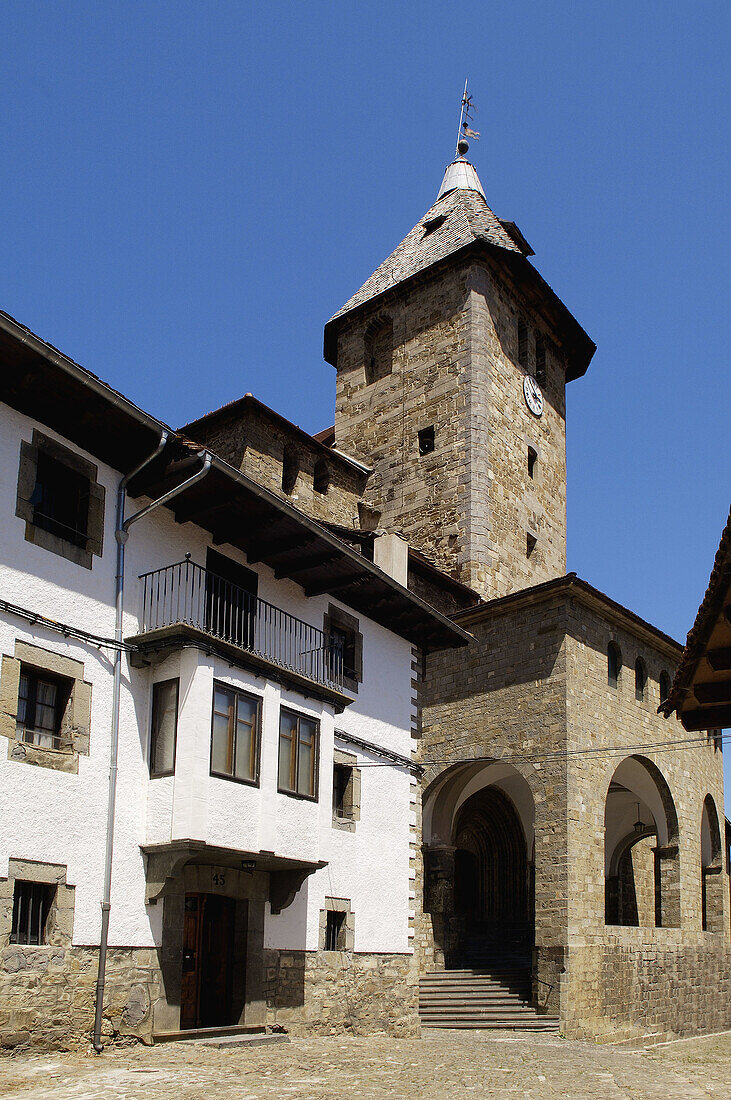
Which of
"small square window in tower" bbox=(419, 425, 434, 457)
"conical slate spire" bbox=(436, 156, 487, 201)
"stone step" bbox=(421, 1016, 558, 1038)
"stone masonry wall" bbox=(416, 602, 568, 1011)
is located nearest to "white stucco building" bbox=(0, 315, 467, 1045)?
"stone step" bbox=(421, 1016, 558, 1038)

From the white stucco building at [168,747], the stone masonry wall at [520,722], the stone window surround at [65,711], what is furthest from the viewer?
the stone masonry wall at [520,722]

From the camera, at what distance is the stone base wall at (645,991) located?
1962cm

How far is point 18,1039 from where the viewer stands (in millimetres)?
10383

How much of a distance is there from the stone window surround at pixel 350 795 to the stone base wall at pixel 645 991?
618 centimetres

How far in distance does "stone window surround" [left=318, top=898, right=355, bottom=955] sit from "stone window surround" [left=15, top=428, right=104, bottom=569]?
19.7 feet

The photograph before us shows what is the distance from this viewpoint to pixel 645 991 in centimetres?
2164

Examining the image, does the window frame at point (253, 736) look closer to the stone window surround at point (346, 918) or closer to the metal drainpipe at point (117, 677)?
the metal drainpipe at point (117, 677)

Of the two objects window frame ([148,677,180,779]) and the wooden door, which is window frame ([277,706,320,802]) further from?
window frame ([148,677,180,779])

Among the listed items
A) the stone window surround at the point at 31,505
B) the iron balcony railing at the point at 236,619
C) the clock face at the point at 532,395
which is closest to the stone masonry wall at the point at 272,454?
the clock face at the point at 532,395

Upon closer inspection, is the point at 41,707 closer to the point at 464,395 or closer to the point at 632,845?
the point at 464,395

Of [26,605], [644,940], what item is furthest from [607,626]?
[26,605]

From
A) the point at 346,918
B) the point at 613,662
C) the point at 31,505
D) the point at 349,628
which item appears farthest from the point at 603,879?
the point at 31,505

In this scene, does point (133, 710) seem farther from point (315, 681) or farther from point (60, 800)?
point (315, 681)

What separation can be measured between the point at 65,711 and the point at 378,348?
80.0 ft
